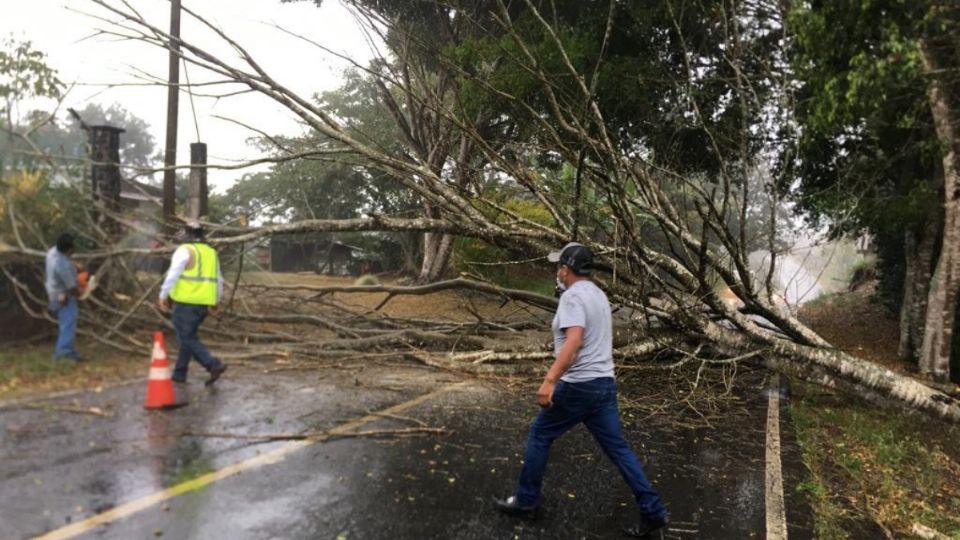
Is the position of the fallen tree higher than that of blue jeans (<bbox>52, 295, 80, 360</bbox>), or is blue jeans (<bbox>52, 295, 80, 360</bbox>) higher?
the fallen tree

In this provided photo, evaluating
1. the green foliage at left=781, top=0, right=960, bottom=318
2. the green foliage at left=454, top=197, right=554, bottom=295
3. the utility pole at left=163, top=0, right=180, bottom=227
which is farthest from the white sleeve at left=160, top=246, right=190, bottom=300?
the green foliage at left=454, top=197, right=554, bottom=295

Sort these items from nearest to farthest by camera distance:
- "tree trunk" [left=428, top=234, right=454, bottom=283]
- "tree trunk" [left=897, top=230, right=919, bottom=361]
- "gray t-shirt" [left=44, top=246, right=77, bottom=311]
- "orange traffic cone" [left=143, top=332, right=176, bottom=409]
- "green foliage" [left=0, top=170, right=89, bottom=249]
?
"orange traffic cone" [left=143, top=332, right=176, bottom=409] → "gray t-shirt" [left=44, top=246, right=77, bottom=311] → "green foliage" [left=0, top=170, right=89, bottom=249] → "tree trunk" [left=897, top=230, right=919, bottom=361] → "tree trunk" [left=428, top=234, right=454, bottom=283]

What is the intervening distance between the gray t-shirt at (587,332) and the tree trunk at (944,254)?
5.33m

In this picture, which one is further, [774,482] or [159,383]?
[159,383]

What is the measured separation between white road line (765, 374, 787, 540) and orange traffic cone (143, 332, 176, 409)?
4864mm

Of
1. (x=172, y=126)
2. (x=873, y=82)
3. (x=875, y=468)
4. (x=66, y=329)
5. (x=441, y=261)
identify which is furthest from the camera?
(x=441, y=261)

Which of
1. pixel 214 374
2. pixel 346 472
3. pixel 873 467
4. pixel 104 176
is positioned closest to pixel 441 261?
pixel 104 176

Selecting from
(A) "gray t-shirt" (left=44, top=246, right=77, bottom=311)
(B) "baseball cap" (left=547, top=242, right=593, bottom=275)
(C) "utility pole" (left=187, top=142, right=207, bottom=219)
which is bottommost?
(A) "gray t-shirt" (left=44, top=246, right=77, bottom=311)

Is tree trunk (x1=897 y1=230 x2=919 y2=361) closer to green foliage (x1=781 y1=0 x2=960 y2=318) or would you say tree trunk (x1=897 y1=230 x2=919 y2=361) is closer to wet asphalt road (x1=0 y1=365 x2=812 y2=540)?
green foliage (x1=781 y1=0 x2=960 y2=318)

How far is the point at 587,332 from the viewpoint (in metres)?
3.94

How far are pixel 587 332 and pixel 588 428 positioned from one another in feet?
1.89

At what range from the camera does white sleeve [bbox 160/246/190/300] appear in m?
6.17

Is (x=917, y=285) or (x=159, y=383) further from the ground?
(x=917, y=285)

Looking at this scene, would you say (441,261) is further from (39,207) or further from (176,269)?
(176,269)
